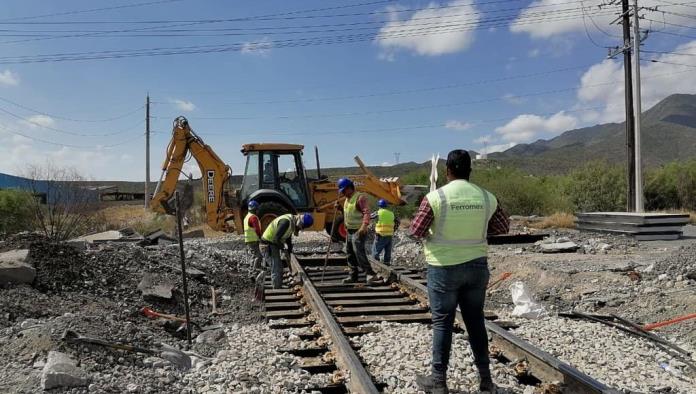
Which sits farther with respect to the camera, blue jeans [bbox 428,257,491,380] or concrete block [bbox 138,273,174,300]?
concrete block [bbox 138,273,174,300]

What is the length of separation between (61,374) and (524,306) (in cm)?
523

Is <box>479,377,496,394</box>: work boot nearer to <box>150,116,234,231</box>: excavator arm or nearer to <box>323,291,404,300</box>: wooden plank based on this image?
<box>323,291,404,300</box>: wooden plank

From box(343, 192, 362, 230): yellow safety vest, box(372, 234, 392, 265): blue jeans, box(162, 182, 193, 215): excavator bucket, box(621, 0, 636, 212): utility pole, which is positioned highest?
box(621, 0, 636, 212): utility pole

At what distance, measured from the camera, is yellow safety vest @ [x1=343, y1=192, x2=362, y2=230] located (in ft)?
31.7

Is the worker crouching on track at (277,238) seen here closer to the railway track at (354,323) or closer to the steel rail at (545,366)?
the railway track at (354,323)

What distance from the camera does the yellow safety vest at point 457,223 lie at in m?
4.13

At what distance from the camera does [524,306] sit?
7168 mm

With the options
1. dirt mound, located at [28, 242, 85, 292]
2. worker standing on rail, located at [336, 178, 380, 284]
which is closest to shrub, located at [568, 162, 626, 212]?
worker standing on rail, located at [336, 178, 380, 284]

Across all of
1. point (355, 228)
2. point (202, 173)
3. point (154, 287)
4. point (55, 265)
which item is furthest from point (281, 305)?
point (202, 173)

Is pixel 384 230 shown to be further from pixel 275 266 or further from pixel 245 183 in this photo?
pixel 245 183

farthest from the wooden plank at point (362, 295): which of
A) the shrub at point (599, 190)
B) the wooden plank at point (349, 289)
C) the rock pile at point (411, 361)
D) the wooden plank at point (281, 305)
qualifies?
the shrub at point (599, 190)

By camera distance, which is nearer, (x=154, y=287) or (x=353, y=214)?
(x=154, y=287)

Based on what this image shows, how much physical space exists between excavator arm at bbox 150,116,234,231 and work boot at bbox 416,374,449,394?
1186cm

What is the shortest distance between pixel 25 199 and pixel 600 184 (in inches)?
1026
